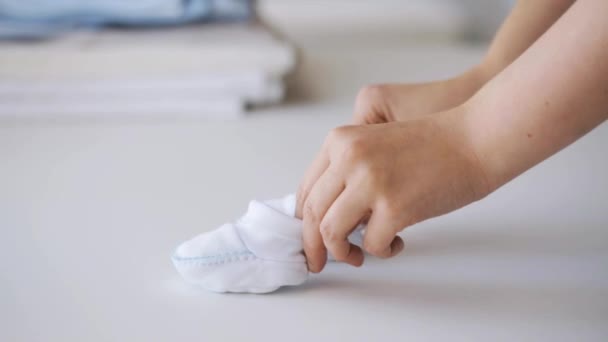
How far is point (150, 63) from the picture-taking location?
847 millimetres

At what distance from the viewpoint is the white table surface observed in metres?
0.42

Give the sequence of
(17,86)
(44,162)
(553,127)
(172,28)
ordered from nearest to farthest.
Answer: (553,127)
(44,162)
(17,86)
(172,28)

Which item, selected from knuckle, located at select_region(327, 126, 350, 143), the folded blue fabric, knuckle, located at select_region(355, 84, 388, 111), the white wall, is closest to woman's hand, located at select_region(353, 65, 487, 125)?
knuckle, located at select_region(355, 84, 388, 111)

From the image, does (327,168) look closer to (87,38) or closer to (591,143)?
(591,143)

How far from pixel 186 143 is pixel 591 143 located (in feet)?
1.34

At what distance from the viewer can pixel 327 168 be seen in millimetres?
452

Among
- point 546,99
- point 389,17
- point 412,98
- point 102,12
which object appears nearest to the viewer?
point 546,99

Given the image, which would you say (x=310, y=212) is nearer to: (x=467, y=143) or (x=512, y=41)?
(x=467, y=143)

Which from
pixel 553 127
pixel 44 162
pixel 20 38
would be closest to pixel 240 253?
pixel 553 127

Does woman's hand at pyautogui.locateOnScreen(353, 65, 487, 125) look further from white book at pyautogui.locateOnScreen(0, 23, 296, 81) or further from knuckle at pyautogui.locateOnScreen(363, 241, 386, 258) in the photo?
white book at pyautogui.locateOnScreen(0, 23, 296, 81)

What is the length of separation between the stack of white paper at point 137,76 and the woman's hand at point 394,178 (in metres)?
0.43

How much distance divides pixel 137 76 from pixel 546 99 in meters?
0.56

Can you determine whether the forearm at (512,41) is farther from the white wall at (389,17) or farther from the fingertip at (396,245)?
the white wall at (389,17)

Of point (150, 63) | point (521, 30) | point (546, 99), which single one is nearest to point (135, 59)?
point (150, 63)
